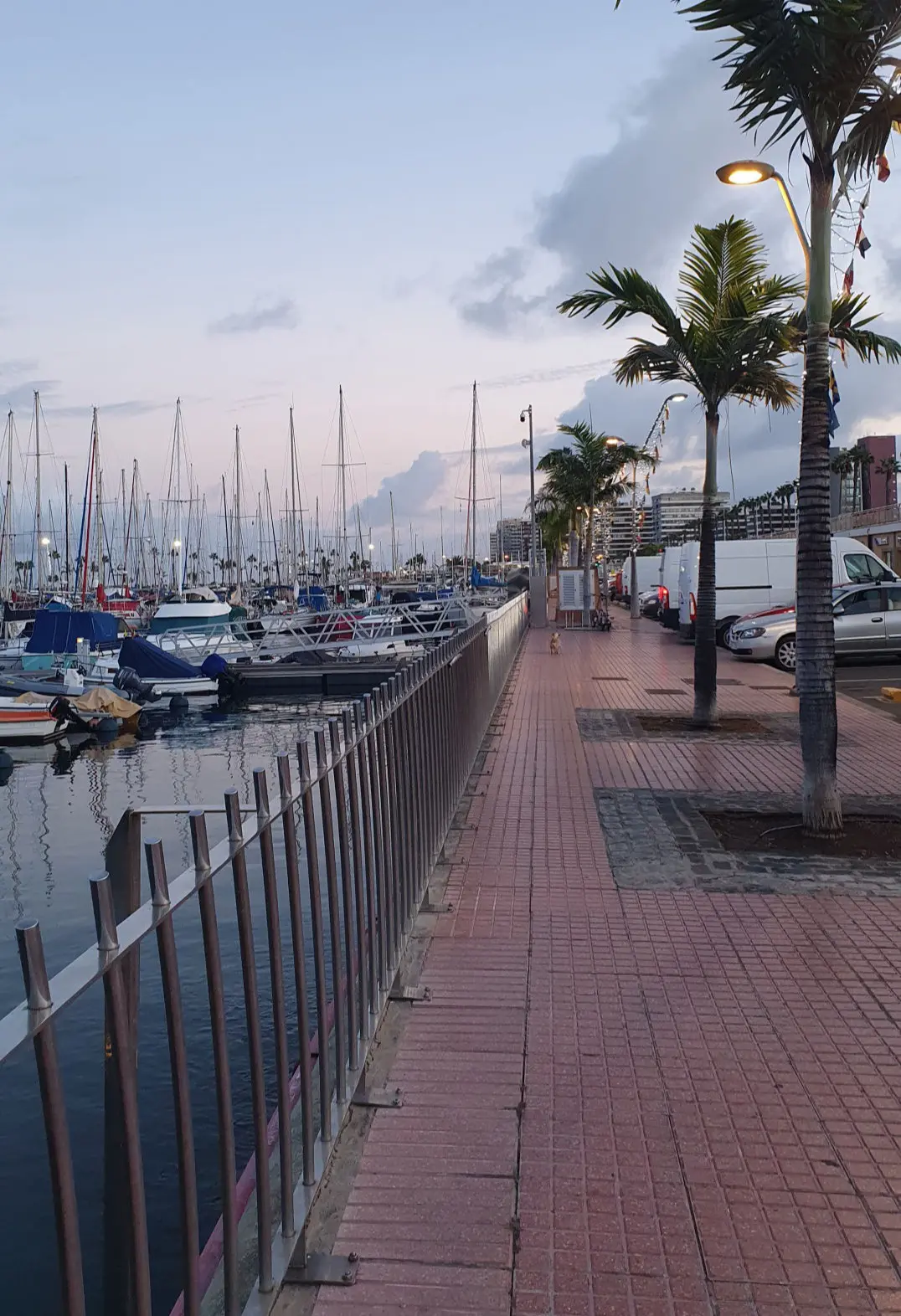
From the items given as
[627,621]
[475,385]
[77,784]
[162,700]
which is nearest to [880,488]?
[475,385]

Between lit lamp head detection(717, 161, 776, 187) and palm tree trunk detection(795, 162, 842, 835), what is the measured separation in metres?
1.14

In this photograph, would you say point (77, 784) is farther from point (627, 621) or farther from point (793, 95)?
point (627, 621)

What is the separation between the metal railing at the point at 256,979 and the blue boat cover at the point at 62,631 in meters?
27.5

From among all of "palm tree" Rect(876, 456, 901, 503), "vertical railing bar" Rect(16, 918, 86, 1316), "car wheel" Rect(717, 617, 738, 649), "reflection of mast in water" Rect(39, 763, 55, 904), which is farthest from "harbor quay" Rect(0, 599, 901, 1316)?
"palm tree" Rect(876, 456, 901, 503)

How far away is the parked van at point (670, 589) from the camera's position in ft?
107

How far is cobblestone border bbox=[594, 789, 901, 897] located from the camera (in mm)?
6707

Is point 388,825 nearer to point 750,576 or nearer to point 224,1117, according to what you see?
point 224,1117

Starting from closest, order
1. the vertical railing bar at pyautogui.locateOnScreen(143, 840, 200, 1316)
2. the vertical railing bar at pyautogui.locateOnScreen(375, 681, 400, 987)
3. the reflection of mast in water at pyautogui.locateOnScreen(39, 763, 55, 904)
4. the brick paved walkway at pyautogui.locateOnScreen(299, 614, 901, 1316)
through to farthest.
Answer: the vertical railing bar at pyautogui.locateOnScreen(143, 840, 200, 1316), the brick paved walkway at pyautogui.locateOnScreen(299, 614, 901, 1316), the vertical railing bar at pyautogui.locateOnScreen(375, 681, 400, 987), the reflection of mast in water at pyautogui.locateOnScreen(39, 763, 55, 904)

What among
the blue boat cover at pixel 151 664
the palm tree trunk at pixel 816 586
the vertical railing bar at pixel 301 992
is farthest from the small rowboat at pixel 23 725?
the vertical railing bar at pixel 301 992

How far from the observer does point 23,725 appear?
2303 centimetres

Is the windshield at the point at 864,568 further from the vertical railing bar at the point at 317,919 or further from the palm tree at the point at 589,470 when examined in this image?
the vertical railing bar at the point at 317,919

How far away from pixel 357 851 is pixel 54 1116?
2.37 meters

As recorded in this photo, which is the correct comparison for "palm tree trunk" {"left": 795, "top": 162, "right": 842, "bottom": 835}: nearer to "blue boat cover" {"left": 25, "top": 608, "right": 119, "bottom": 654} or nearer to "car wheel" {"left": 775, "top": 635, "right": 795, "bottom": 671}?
"car wheel" {"left": 775, "top": 635, "right": 795, "bottom": 671}

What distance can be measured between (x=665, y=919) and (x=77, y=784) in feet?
49.2
